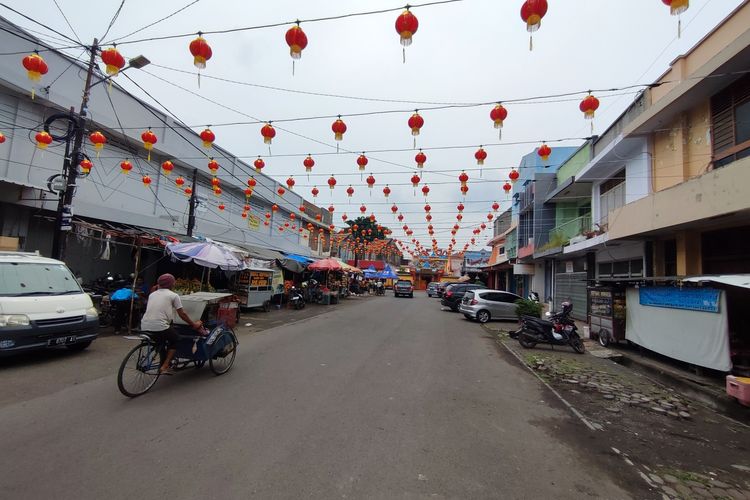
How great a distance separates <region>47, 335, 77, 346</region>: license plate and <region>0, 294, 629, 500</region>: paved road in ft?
4.92

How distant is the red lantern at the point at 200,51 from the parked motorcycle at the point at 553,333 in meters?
10.1

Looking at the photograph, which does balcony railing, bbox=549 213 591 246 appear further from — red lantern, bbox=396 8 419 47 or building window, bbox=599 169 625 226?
red lantern, bbox=396 8 419 47

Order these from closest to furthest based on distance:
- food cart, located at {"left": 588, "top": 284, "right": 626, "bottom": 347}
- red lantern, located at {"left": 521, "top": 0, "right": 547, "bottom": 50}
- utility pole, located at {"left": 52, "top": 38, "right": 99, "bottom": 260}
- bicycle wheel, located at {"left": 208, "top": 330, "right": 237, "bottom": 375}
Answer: red lantern, located at {"left": 521, "top": 0, "right": 547, "bottom": 50}
bicycle wheel, located at {"left": 208, "top": 330, "right": 237, "bottom": 375}
utility pole, located at {"left": 52, "top": 38, "right": 99, "bottom": 260}
food cart, located at {"left": 588, "top": 284, "right": 626, "bottom": 347}

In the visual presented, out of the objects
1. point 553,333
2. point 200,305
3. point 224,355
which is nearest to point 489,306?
point 553,333

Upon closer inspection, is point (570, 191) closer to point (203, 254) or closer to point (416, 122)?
point (416, 122)

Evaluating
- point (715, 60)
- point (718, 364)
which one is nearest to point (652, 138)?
point (715, 60)

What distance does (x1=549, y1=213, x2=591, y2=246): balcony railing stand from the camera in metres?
16.9

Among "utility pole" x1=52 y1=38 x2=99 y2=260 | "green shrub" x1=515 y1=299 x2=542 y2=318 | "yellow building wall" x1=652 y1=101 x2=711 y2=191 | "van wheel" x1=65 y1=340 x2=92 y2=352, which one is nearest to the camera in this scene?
"van wheel" x1=65 y1=340 x2=92 y2=352

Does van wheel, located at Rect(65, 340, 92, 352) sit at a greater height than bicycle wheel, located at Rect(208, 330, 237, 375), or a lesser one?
lesser

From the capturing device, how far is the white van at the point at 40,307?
627 cm

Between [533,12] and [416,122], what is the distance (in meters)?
3.43

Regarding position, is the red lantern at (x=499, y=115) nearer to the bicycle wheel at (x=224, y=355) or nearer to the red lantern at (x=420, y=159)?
the red lantern at (x=420, y=159)

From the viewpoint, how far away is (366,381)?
646cm

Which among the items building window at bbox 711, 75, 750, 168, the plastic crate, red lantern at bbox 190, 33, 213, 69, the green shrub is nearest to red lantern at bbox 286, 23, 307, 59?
red lantern at bbox 190, 33, 213, 69
